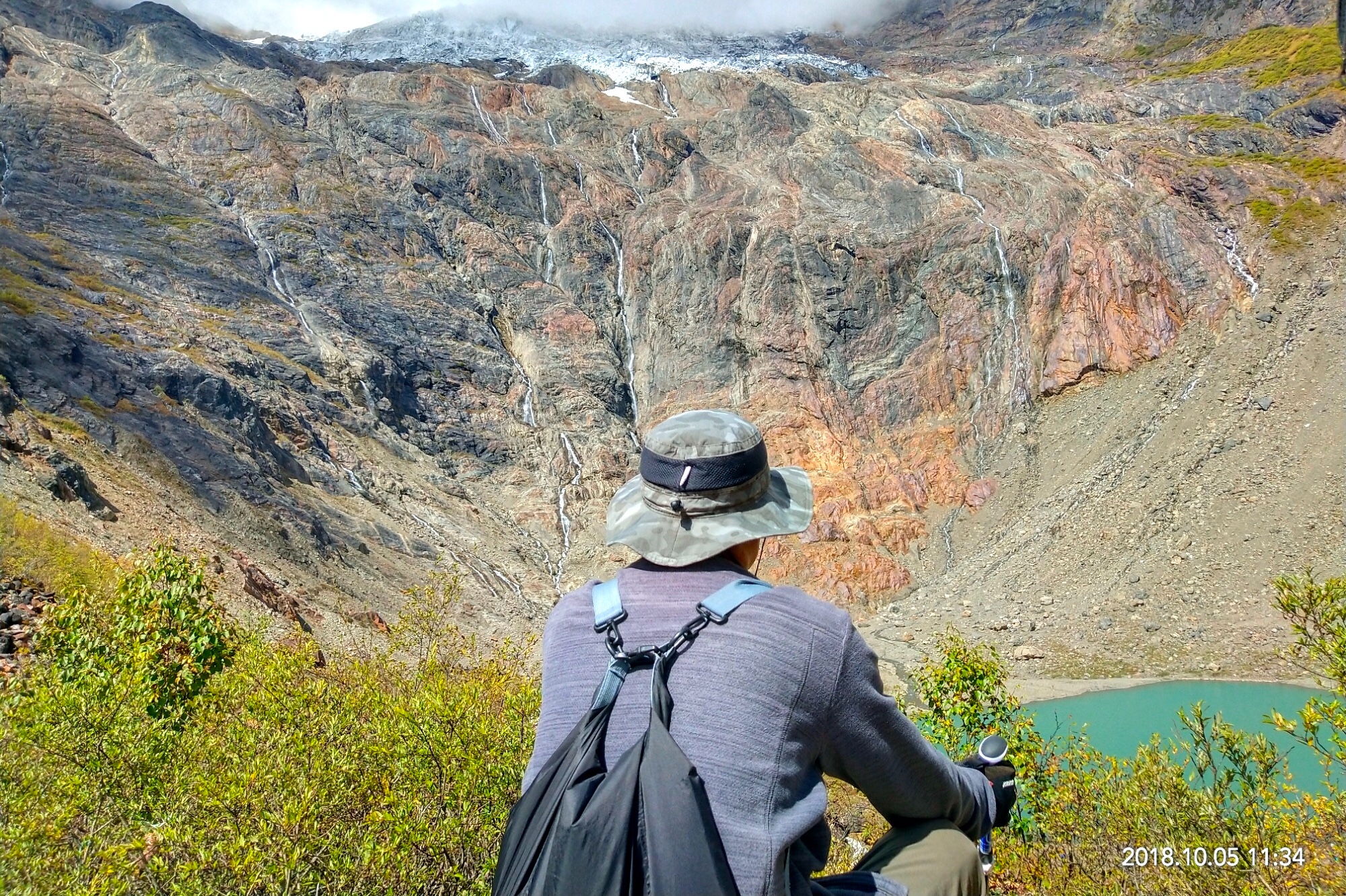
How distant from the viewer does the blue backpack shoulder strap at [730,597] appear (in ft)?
9.05

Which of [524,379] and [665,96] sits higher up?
[665,96]

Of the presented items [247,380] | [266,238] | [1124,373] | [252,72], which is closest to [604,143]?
[266,238]

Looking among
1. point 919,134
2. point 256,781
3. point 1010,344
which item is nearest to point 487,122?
point 919,134

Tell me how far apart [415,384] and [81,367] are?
22.9m

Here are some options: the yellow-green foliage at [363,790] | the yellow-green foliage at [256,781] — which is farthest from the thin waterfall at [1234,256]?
the yellow-green foliage at [256,781]

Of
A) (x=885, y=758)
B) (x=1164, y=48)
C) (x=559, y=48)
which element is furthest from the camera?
(x=559, y=48)

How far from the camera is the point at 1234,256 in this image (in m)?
55.8

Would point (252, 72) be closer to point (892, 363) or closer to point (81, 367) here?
point (81, 367)

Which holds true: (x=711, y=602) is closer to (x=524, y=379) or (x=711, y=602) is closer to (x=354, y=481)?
(x=354, y=481)

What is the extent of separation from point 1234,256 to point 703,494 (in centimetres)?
6513

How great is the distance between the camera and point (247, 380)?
4612 cm

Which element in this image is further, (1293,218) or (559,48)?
(559,48)

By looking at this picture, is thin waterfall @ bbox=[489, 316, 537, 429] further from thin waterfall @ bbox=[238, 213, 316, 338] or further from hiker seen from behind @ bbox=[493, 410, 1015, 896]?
hiker seen from behind @ bbox=[493, 410, 1015, 896]

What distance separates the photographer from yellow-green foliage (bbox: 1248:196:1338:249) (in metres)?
54.7
